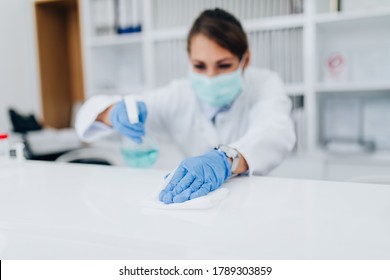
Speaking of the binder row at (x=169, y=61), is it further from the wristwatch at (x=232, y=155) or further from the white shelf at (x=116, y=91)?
the wristwatch at (x=232, y=155)

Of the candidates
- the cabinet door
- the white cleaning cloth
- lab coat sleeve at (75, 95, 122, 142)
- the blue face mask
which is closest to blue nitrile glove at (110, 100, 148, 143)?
lab coat sleeve at (75, 95, 122, 142)

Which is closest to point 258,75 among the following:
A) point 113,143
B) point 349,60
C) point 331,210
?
point 349,60

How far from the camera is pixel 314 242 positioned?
1.58 ft

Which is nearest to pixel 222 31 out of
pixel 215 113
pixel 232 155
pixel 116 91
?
pixel 215 113

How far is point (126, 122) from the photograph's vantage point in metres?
1.11

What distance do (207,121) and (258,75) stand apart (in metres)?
0.29

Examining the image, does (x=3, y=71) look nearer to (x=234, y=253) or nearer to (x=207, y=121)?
(x=207, y=121)

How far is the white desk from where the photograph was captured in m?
0.48

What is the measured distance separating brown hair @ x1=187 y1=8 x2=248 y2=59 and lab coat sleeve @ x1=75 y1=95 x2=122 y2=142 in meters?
0.39

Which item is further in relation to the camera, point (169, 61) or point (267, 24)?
point (169, 61)

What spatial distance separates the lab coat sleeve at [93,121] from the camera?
1.27 metres

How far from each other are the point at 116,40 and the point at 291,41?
108 centimetres

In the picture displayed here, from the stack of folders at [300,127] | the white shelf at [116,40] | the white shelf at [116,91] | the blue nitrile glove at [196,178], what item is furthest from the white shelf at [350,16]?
the blue nitrile glove at [196,178]

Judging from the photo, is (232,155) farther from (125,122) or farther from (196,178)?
(125,122)
